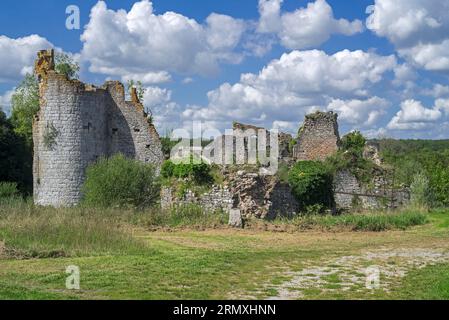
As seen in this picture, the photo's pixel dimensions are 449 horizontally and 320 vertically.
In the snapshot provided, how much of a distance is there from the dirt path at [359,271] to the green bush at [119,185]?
12.4m

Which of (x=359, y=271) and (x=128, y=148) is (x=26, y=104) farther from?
(x=359, y=271)

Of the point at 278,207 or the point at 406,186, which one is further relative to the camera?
the point at 406,186

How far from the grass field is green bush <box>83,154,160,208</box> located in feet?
6.51

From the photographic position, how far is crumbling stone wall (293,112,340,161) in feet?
111

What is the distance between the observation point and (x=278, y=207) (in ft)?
86.2

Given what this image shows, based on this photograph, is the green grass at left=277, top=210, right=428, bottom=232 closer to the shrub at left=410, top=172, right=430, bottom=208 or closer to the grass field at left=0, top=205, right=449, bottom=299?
the grass field at left=0, top=205, right=449, bottom=299

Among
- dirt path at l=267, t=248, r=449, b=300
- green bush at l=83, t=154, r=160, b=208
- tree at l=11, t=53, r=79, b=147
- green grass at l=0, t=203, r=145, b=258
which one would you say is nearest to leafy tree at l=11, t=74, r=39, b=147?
tree at l=11, t=53, r=79, b=147

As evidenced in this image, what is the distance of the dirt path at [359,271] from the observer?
10664mm

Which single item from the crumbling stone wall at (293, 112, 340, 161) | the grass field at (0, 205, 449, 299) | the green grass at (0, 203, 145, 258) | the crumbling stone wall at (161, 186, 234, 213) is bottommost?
the grass field at (0, 205, 449, 299)

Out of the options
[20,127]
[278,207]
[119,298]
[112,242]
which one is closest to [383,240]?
[278,207]
